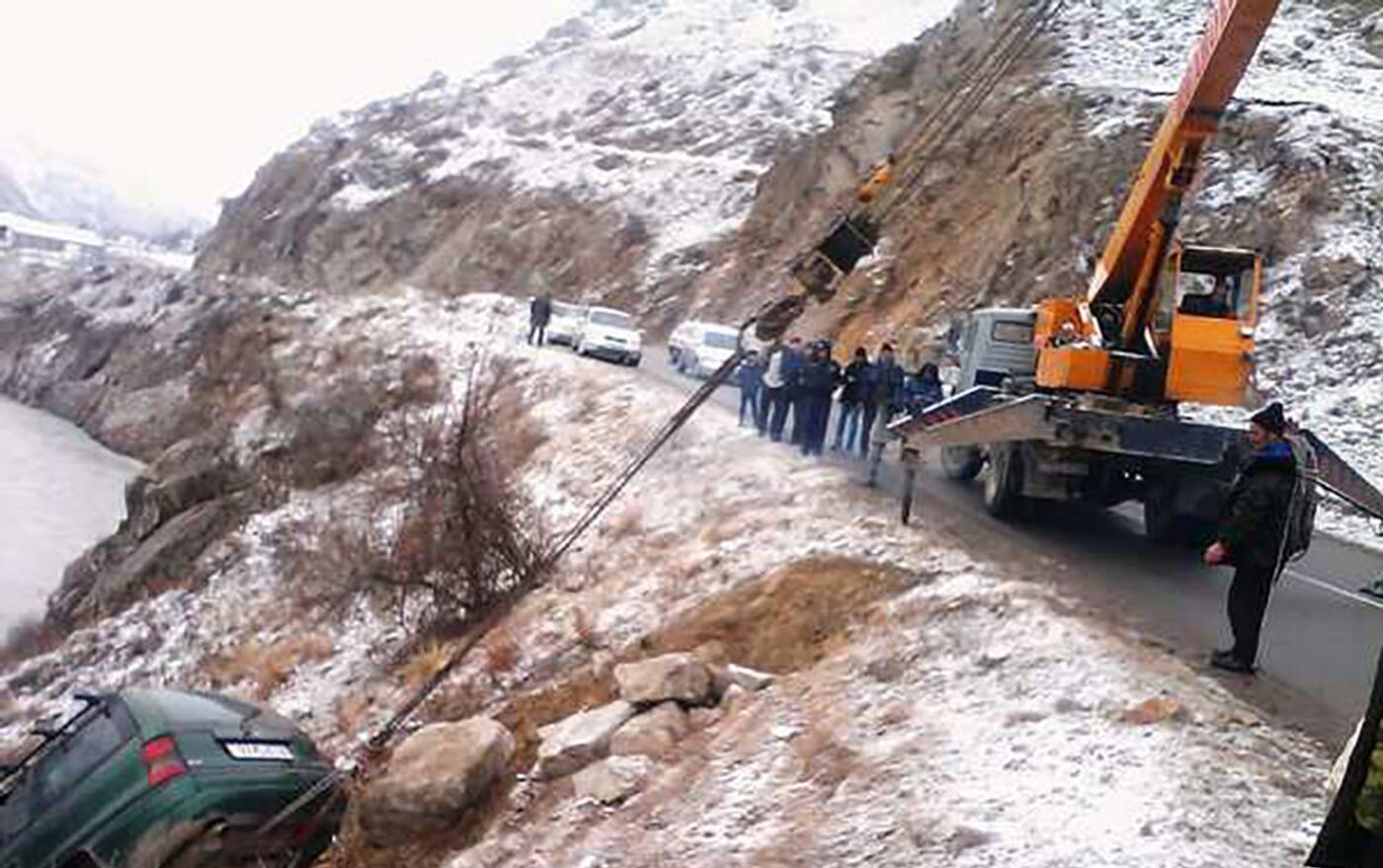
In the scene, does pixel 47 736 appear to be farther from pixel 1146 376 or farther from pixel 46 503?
pixel 46 503

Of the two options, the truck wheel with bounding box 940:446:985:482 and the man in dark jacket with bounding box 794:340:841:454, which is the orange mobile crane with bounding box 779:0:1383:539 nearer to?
the truck wheel with bounding box 940:446:985:482

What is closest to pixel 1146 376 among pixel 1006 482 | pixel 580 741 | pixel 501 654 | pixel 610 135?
pixel 1006 482

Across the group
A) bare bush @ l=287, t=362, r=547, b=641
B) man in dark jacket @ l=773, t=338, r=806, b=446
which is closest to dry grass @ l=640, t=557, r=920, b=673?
bare bush @ l=287, t=362, r=547, b=641

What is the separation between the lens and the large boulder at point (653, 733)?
7.39 m

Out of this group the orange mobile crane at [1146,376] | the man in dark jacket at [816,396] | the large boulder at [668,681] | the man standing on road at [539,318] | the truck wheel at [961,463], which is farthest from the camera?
the man standing on road at [539,318]

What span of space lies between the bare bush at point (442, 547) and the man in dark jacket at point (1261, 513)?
7153mm

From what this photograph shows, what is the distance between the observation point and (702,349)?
27312mm

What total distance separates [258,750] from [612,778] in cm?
268

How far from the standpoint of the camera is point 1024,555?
34.2ft

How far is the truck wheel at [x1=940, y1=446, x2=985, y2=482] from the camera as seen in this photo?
47.9 ft

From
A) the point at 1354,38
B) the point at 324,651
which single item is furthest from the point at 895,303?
the point at 324,651

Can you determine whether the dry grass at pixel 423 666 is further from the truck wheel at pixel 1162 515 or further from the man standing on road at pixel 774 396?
the truck wheel at pixel 1162 515

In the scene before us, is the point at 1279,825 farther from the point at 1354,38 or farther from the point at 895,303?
the point at 1354,38

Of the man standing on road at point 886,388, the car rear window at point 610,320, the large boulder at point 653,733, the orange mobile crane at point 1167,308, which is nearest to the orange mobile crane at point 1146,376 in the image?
the orange mobile crane at point 1167,308
